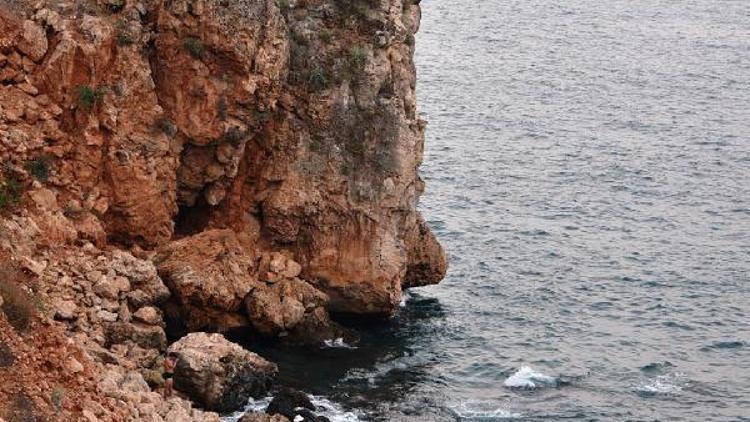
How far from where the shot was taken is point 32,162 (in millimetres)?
37969

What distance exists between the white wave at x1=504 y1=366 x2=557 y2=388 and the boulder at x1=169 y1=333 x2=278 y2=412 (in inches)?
377

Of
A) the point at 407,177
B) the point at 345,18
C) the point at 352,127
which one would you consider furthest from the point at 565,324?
the point at 345,18

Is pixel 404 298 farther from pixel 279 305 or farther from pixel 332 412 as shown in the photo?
pixel 332 412

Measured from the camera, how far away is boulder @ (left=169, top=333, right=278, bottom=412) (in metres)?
35.7

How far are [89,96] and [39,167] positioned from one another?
3064 millimetres

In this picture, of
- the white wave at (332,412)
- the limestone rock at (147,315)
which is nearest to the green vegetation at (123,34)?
the limestone rock at (147,315)

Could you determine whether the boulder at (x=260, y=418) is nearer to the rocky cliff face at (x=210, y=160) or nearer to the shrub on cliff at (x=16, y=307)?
the rocky cliff face at (x=210, y=160)

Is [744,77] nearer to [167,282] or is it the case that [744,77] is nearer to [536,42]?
[536,42]

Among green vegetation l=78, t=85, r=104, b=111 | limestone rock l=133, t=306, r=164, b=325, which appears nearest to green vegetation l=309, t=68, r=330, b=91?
green vegetation l=78, t=85, r=104, b=111

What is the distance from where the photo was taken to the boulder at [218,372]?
35656mm

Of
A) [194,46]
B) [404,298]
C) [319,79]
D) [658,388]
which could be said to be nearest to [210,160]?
[194,46]

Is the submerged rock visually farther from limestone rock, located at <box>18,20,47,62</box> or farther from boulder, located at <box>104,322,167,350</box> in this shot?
limestone rock, located at <box>18,20,47,62</box>

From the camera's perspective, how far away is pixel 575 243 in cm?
5734

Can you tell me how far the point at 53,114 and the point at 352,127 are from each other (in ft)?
40.4
